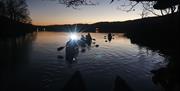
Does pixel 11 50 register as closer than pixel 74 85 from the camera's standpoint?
No

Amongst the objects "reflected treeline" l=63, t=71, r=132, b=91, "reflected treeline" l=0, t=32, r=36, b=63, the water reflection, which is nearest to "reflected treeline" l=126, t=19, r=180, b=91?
"reflected treeline" l=63, t=71, r=132, b=91

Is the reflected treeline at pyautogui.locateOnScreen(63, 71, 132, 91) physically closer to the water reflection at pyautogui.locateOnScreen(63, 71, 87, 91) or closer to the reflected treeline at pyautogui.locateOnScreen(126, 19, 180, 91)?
the water reflection at pyautogui.locateOnScreen(63, 71, 87, 91)

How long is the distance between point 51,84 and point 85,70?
23.5 feet

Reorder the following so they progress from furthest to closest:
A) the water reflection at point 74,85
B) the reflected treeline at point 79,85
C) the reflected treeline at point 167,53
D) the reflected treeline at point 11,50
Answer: the reflected treeline at point 11,50 < the water reflection at point 74,85 < the reflected treeline at point 79,85 < the reflected treeline at point 167,53

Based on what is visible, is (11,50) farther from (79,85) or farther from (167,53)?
(79,85)

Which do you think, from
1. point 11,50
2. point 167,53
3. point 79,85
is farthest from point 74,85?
point 11,50

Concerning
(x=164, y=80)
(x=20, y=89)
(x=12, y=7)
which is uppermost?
(x=12, y=7)

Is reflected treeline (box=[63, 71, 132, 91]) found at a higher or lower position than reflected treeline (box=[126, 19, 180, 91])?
lower

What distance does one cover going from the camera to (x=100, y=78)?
2242cm

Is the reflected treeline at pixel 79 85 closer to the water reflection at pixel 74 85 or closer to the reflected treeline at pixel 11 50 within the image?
the water reflection at pixel 74 85

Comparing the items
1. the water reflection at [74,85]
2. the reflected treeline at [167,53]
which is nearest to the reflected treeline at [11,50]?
the water reflection at [74,85]

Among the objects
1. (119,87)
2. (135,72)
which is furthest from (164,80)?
(135,72)

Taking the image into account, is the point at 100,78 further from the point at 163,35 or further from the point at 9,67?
the point at 163,35

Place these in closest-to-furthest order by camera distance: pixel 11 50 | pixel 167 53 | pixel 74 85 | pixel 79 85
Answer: pixel 74 85
pixel 79 85
pixel 167 53
pixel 11 50
